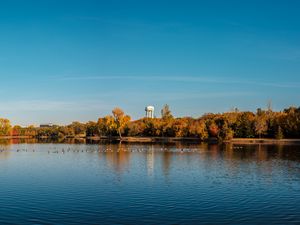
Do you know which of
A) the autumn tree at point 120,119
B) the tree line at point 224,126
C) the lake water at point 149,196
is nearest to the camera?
the lake water at point 149,196

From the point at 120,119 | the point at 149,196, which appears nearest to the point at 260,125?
the point at 120,119

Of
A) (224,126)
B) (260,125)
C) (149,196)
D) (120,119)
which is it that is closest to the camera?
(149,196)

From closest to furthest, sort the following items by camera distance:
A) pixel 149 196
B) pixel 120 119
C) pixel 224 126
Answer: pixel 149 196
pixel 224 126
pixel 120 119

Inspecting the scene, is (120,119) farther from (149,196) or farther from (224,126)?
(149,196)

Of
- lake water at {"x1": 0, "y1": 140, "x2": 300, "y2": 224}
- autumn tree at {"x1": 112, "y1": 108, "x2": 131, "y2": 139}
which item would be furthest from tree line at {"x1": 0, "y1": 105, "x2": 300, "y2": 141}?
lake water at {"x1": 0, "y1": 140, "x2": 300, "y2": 224}

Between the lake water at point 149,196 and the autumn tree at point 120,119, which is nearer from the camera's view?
the lake water at point 149,196

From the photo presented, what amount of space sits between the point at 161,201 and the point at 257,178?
47.5 ft

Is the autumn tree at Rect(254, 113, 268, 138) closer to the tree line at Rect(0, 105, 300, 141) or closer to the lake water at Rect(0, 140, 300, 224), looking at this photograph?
the tree line at Rect(0, 105, 300, 141)

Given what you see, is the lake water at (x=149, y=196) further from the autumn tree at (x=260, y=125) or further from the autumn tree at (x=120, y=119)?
the autumn tree at (x=120, y=119)

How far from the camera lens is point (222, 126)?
12812 centimetres

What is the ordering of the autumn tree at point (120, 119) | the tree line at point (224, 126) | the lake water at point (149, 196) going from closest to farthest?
the lake water at point (149, 196)
the tree line at point (224, 126)
the autumn tree at point (120, 119)

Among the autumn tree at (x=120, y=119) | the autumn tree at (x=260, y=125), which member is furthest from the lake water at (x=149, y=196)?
the autumn tree at (x=120, y=119)

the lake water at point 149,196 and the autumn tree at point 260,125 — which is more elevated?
the autumn tree at point 260,125

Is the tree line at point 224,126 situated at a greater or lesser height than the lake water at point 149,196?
greater
